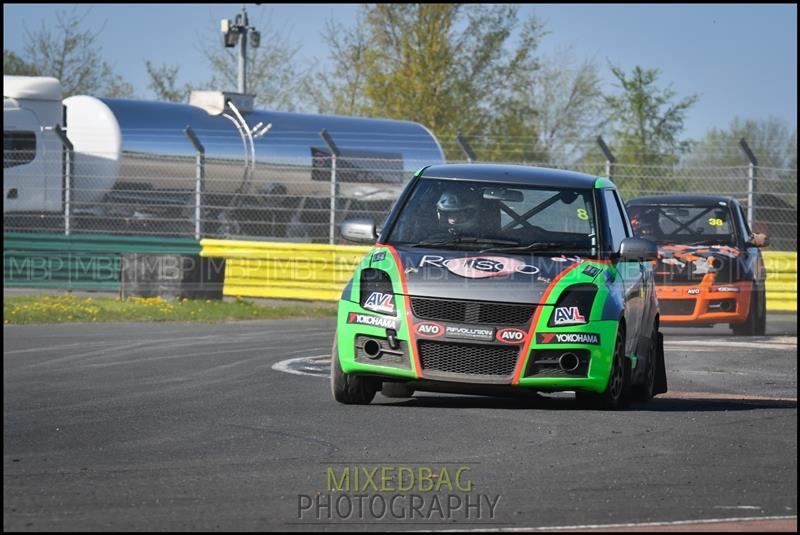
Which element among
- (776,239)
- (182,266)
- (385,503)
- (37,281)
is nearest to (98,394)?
(385,503)

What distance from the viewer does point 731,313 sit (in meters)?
16.2

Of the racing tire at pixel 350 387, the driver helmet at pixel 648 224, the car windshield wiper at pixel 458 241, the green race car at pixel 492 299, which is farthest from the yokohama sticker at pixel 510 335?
the driver helmet at pixel 648 224

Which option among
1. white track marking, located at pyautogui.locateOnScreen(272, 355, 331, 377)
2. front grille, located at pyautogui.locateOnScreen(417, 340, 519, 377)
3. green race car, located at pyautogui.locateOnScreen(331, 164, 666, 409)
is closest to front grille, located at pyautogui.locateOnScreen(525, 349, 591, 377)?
green race car, located at pyautogui.locateOnScreen(331, 164, 666, 409)

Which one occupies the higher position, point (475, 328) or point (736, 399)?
point (475, 328)

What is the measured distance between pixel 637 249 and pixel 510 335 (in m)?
1.44

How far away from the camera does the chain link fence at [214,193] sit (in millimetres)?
23094

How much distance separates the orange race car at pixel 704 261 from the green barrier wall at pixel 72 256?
8068 millimetres

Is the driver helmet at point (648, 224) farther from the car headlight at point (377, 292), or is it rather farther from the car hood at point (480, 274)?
the car headlight at point (377, 292)

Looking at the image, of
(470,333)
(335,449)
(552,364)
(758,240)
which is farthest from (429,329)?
(758,240)

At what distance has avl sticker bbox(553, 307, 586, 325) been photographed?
8.84 meters

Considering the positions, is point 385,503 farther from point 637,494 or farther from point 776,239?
point 776,239

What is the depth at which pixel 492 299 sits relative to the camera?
347 inches

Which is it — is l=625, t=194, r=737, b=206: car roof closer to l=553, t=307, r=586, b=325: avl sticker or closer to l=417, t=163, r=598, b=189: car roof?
l=417, t=163, r=598, b=189: car roof

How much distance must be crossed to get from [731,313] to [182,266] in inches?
313
